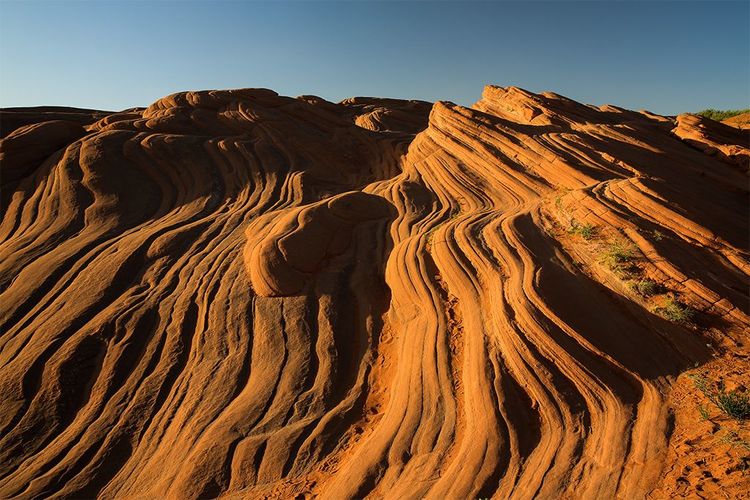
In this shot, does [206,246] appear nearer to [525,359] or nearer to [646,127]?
[525,359]

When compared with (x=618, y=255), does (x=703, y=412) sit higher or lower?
lower

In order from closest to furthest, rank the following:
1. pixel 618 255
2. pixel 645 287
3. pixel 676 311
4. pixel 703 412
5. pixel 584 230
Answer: pixel 703 412 < pixel 676 311 < pixel 645 287 < pixel 618 255 < pixel 584 230

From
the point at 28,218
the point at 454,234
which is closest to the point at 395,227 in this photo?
the point at 454,234

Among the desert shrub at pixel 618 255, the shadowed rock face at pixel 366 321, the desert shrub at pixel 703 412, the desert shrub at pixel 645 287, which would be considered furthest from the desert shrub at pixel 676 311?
the desert shrub at pixel 703 412

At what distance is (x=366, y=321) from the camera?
932 cm

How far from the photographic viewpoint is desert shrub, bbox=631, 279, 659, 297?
26.8 ft

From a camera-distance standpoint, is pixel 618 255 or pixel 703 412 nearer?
pixel 703 412

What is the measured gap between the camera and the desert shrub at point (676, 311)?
299 inches

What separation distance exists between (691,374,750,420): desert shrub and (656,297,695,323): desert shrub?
120 centimetres

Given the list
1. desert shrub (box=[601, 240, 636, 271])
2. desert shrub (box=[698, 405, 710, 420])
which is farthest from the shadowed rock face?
desert shrub (box=[698, 405, 710, 420])

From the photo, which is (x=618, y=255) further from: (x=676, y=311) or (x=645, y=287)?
(x=676, y=311)

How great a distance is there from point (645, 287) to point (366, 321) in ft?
18.4

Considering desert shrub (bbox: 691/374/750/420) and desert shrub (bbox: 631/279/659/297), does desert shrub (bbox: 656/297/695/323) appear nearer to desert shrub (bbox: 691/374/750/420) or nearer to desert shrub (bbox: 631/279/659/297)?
desert shrub (bbox: 631/279/659/297)

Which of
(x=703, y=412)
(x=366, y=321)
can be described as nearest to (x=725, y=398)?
(x=703, y=412)
